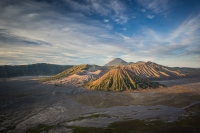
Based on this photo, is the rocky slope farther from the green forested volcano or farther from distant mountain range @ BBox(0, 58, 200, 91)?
the green forested volcano

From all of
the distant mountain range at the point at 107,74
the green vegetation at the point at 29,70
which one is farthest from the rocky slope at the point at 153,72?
the green vegetation at the point at 29,70

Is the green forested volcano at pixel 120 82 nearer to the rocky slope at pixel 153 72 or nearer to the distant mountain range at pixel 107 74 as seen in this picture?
the distant mountain range at pixel 107 74

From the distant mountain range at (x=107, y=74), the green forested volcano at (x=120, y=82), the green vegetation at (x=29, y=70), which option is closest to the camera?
the green forested volcano at (x=120, y=82)

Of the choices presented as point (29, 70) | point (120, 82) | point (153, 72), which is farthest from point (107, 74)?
point (29, 70)

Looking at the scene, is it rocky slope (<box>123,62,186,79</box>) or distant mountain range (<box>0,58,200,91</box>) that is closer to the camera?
distant mountain range (<box>0,58,200,91</box>)

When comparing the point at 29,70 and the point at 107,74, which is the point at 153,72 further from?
the point at 29,70

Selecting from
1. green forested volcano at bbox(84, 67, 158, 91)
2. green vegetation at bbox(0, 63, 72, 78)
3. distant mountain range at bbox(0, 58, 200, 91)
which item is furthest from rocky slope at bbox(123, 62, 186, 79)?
green vegetation at bbox(0, 63, 72, 78)

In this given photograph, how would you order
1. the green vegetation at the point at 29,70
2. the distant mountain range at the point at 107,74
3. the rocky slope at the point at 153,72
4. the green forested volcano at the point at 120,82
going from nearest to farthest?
1. the green forested volcano at the point at 120,82
2. the distant mountain range at the point at 107,74
3. the rocky slope at the point at 153,72
4. the green vegetation at the point at 29,70

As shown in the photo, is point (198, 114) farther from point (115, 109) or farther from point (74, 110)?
point (74, 110)
